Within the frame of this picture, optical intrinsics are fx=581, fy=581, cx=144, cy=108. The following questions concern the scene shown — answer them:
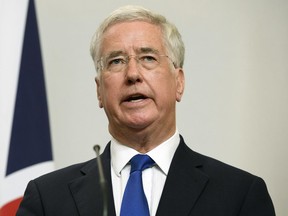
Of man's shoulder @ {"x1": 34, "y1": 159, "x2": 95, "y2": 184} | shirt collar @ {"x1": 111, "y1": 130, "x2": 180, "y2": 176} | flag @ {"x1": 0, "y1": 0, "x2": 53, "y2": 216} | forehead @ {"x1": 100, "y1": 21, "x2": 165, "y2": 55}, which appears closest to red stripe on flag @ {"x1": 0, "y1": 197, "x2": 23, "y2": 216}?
flag @ {"x1": 0, "y1": 0, "x2": 53, "y2": 216}

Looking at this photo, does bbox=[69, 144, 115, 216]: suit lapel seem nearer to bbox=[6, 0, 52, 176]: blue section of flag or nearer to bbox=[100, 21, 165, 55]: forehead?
bbox=[100, 21, 165, 55]: forehead

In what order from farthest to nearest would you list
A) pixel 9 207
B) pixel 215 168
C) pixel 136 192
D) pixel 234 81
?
pixel 234 81 < pixel 9 207 < pixel 215 168 < pixel 136 192

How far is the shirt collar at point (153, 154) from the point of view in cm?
186

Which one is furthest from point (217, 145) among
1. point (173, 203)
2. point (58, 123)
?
point (173, 203)

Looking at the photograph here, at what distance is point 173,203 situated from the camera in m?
1.73

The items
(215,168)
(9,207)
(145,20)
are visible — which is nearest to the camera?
(215,168)

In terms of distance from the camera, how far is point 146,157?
185 cm

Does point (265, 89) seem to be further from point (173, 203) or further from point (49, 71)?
point (173, 203)

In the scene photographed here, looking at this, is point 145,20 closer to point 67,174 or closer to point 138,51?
point 138,51

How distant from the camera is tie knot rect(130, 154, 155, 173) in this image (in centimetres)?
184

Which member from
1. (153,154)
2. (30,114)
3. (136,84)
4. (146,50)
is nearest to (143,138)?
(153,154)

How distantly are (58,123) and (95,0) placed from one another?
0.64 metres

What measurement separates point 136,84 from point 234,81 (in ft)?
3.90

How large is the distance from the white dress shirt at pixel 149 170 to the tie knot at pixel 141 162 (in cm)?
1
